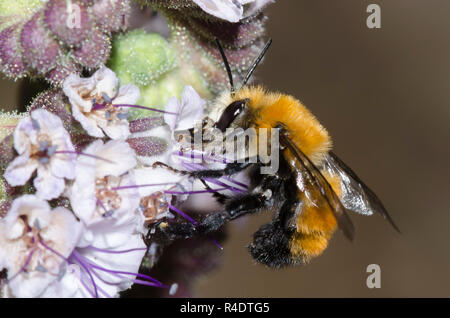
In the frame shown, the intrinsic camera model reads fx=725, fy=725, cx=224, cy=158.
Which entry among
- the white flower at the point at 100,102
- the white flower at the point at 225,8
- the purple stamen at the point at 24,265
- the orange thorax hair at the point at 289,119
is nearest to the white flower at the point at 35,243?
the purple stamen at the point at 24,265

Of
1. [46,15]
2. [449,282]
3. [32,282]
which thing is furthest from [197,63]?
[449,282]

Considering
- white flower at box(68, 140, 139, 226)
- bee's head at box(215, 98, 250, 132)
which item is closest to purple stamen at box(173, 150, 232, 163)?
bee's head at box(215, 98, 250, 132)

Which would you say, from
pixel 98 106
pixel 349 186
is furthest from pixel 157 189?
pixel 349 186

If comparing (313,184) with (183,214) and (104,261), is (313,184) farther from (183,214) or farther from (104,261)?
(104,261)

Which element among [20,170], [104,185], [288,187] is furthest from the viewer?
[288,187]

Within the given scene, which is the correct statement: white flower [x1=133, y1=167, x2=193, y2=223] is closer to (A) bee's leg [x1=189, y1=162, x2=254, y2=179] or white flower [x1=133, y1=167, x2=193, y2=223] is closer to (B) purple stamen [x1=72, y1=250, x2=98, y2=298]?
(A) bee's leg [x1=189, y1=162, x2=254, y2=179]
